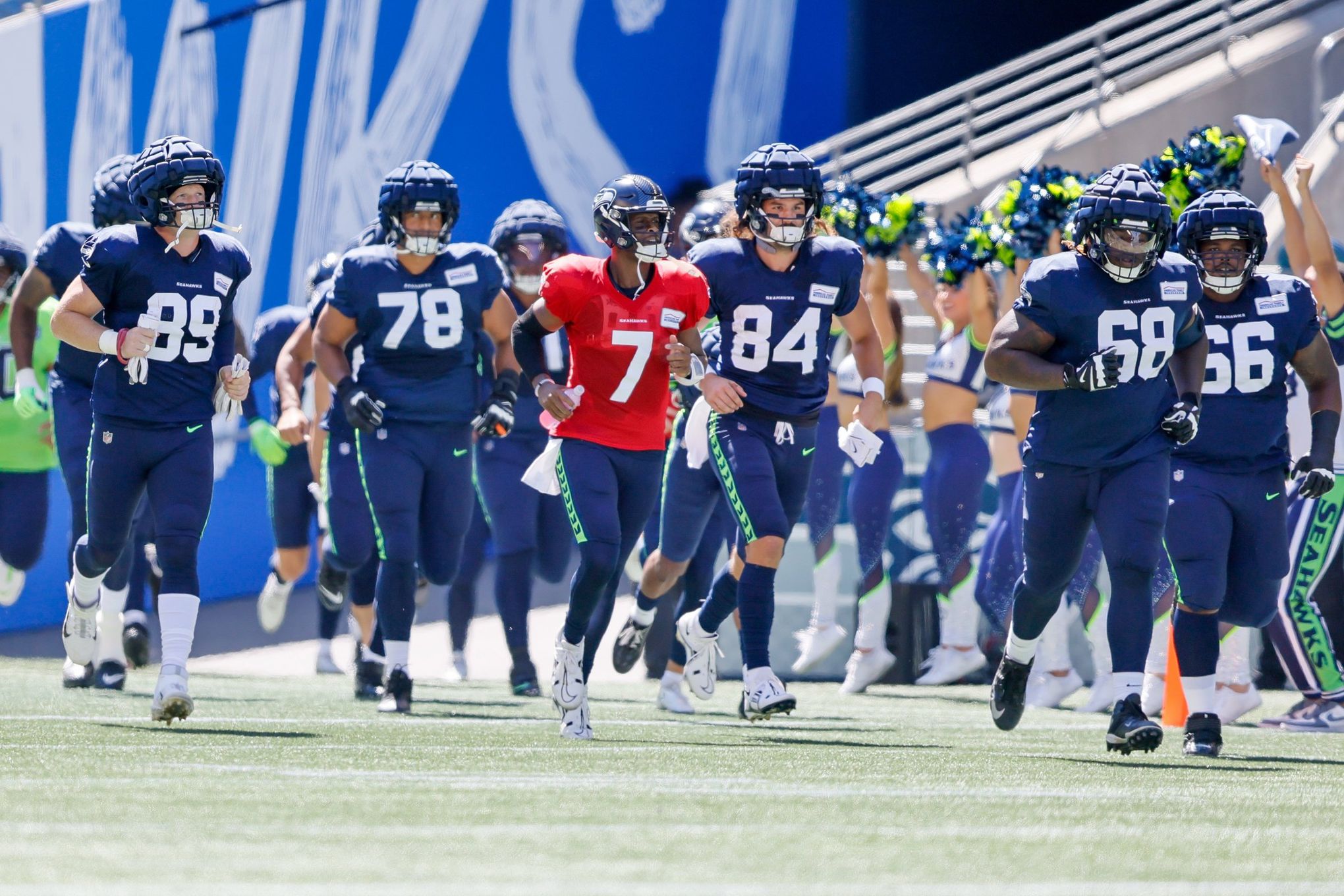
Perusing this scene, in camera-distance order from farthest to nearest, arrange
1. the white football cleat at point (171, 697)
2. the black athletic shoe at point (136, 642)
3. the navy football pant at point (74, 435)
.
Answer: the black athletic shoe at point (136, 642) < the navy football pant at point (74, 435) < the white football cleat at point (171, 697)

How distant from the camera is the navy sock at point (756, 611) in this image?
24.6 ft

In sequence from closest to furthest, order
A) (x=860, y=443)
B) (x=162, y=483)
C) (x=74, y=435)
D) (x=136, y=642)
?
(x=162, y=483) → (x=860, y=443) → (x=74, y=435) → (x=136, y=642)

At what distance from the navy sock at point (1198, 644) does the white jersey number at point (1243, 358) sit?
0.82 m

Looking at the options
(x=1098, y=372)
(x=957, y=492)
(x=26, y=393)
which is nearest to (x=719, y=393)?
(x=1098, y=372)

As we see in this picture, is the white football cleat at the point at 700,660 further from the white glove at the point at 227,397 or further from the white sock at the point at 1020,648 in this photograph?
the white glove at the point at 227,397

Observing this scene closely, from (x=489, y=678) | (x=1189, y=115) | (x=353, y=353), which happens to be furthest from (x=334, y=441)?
(x=1189, y=115)

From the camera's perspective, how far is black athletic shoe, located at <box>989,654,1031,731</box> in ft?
25.0

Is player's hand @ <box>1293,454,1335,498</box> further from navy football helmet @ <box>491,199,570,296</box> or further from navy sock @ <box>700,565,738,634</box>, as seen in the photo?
navy football helmet @ <box>491,199,570,296</box>

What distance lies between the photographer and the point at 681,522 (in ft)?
28.3

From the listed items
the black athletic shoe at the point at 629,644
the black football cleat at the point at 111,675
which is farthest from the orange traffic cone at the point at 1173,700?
the black football cleat at the point at 111,675

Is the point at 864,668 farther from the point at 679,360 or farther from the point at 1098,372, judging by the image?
the point at 1098,372

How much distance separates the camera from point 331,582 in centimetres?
1041

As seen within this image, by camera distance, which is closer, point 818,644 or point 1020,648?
point 1020,648

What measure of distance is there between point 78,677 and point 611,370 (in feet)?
10.7
